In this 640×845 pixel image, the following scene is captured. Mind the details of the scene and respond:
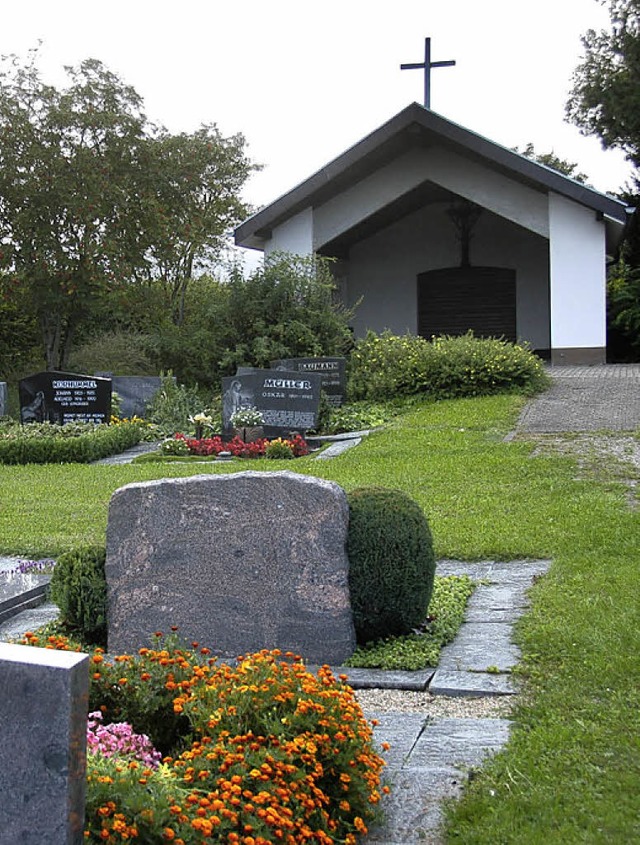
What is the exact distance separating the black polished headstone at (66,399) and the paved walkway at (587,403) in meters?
6.87

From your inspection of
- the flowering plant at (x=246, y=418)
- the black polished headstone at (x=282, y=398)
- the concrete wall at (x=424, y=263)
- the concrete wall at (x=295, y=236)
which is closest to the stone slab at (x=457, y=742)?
the flowering plant at (x=246, y=418)

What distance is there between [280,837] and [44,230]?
22.8 metres

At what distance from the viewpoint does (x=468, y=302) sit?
2538cm

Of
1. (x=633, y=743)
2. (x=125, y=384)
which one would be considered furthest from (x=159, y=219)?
(x=633, y=743)

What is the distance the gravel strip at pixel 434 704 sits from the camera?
470 centimetres

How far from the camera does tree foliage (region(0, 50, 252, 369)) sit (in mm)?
24000

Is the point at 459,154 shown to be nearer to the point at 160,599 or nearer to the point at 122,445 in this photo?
the point at 122,445

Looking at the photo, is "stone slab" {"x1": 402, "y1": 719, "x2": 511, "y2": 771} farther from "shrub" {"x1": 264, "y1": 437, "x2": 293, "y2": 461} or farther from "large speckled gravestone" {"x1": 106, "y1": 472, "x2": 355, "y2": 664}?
"shrub" {"x1": 264, "y1": 437, "x2": 293, "y2": 461}

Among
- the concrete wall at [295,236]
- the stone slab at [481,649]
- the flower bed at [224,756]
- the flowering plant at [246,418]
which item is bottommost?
the stone slab at [481,649]

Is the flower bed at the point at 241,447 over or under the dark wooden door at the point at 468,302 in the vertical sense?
under

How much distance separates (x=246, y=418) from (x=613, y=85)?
2001 cm

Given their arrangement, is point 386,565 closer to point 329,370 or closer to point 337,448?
point 337,448

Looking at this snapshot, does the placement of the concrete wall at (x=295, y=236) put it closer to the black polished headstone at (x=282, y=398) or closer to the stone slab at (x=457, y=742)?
the black polished headstone at (x=282, y=398)

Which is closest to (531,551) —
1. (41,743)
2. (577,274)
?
(41,743)
